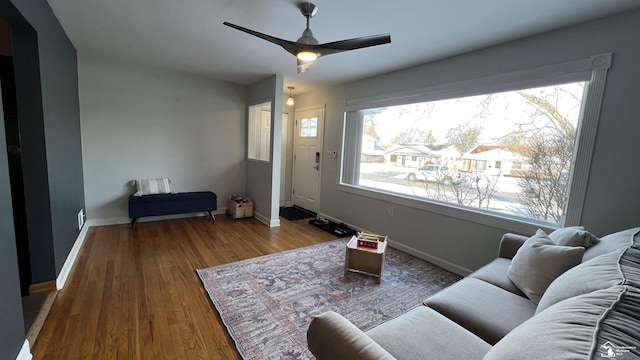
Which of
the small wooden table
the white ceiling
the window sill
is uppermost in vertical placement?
the white ceiling

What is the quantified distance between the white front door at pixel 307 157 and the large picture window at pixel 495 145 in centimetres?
119

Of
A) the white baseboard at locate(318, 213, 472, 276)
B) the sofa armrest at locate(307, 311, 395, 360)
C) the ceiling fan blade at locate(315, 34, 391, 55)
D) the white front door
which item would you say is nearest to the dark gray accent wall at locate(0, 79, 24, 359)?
the sofa armrest at locate(307, 311, 395, 360)

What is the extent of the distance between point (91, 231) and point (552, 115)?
5.46m

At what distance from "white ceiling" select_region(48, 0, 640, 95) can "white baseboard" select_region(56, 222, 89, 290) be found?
2275 millimetres

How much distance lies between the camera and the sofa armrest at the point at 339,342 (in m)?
0.92

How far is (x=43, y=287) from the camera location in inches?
83.9

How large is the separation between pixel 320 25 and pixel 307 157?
2982 mm

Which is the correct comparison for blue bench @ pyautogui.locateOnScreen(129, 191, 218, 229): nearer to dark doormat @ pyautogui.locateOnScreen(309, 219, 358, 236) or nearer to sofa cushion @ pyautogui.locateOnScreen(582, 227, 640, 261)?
dark doormat @ pyautogui.locateOnScreen(309, 219, 358, 236)

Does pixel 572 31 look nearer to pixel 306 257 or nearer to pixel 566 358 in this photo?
pixel 566 358

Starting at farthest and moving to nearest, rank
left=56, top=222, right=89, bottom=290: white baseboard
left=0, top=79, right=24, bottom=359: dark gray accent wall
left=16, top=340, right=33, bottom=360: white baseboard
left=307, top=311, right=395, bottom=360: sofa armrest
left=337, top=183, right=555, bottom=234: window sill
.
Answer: left=337, top=183, right=555, bottom=234: window sill
left=56, top=222, right=89, bottom=290: white baseboard
left=16, top=340, right=33, bottom=360: white baseboard
left=0, top=79, right=24, bottom=359: dark gray accent wall
left=307, top=311, right=395, bottom=360: sofa armrest

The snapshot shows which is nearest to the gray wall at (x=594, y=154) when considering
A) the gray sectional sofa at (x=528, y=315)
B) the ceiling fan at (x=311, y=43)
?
the gray sectional sofa at (x=528, y=315)

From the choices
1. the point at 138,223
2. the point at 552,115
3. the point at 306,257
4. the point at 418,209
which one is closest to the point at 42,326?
the point at 306,257

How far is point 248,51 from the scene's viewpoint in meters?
2.98

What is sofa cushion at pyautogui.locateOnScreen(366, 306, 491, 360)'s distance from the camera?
43.1 inches
